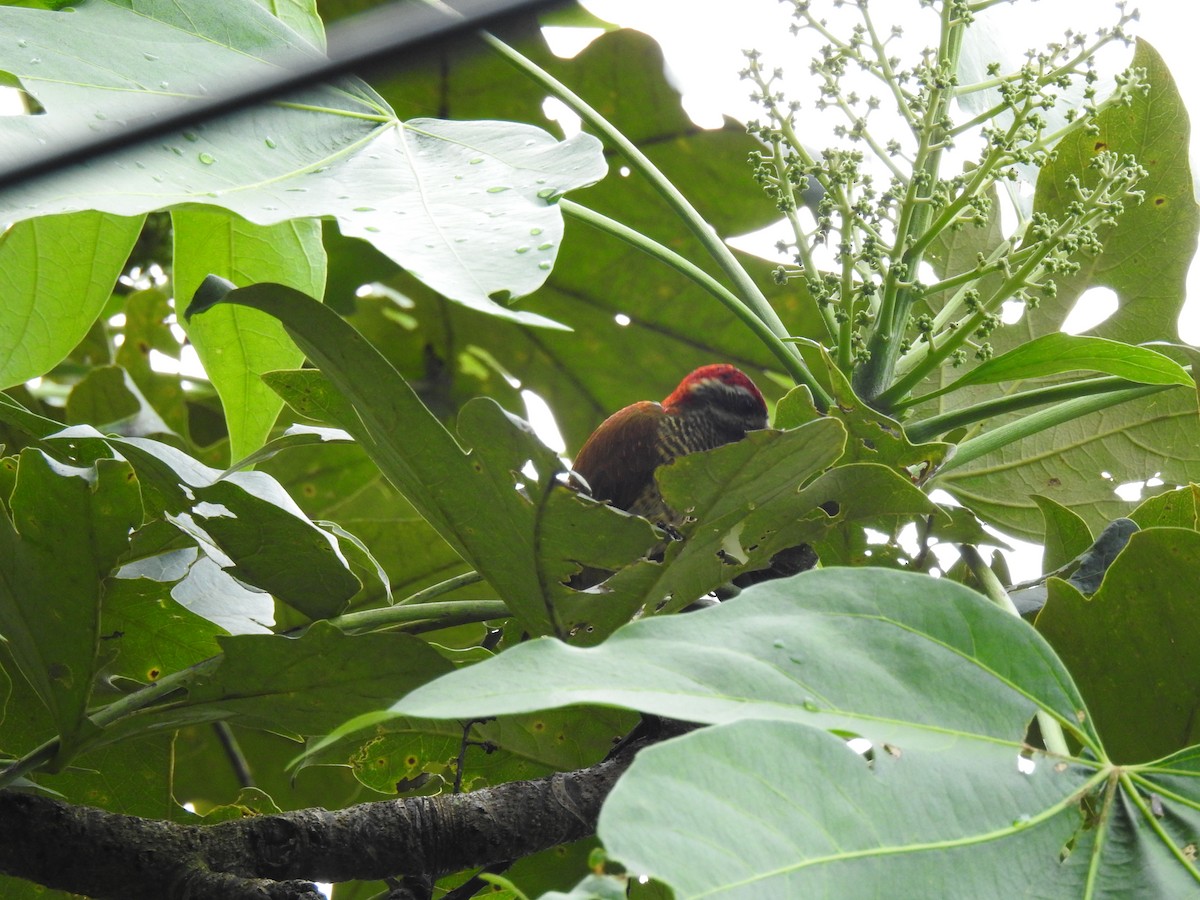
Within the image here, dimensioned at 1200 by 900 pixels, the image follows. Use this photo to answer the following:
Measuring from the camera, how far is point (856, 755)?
1.86 ft

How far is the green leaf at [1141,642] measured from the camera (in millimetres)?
834

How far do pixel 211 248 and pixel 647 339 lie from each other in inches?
37.0

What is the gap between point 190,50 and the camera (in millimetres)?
1014

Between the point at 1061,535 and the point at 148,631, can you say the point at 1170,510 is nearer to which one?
the point at 1061,535

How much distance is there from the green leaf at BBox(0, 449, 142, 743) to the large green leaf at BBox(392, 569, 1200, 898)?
1.51ft

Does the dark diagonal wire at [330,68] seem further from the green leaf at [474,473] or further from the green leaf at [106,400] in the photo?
the green leaf at [106,400]

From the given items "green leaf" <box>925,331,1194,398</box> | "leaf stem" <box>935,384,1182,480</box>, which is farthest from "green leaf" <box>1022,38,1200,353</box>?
"green leaf" <box>925,331,1194,398</box>

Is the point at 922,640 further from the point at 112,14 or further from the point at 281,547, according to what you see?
the point at 112,14

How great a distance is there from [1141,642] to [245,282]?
0.92 m

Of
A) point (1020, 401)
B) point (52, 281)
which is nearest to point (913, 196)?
point (1020, 401)

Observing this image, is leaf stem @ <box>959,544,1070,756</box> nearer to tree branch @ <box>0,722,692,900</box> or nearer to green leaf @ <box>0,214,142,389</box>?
tree branch @ <box>0,722,692,900</box>

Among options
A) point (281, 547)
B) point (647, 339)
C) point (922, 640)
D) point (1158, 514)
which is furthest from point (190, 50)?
point (647, 339)

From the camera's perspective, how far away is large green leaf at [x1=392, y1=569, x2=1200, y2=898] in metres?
0.51

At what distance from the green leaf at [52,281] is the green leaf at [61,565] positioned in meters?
0.38
